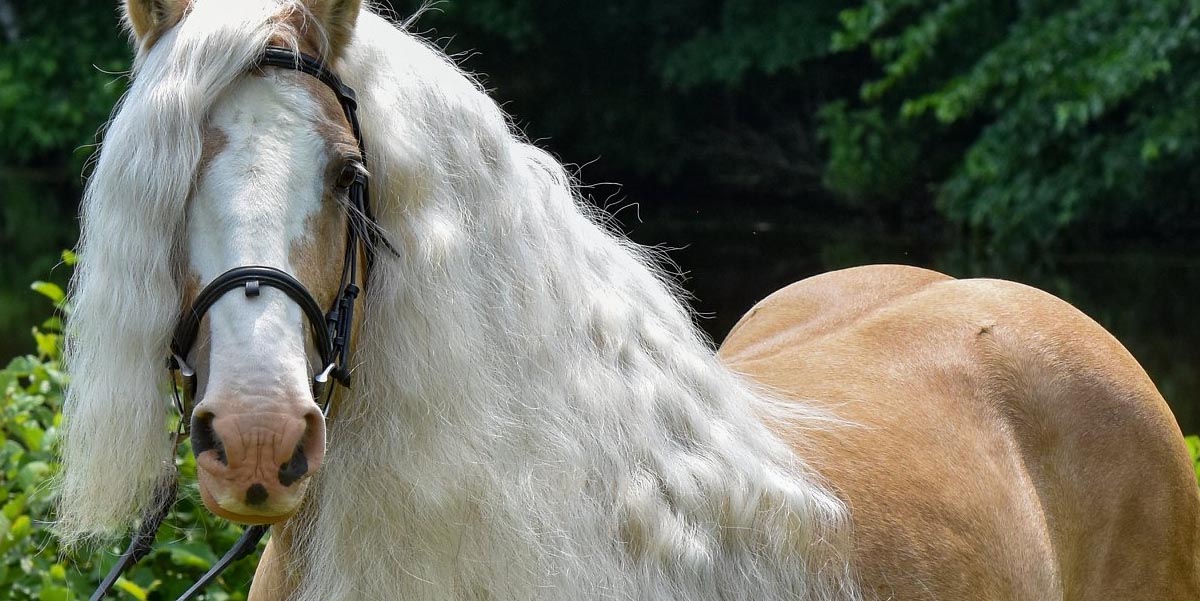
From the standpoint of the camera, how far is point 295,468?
1.47 m

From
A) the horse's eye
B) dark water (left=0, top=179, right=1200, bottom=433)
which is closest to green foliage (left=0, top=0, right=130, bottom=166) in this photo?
dark water (left=0, top=179, right=1200, bottom=433)

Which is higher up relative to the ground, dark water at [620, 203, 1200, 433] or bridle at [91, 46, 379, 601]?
bridle at [91, 46, 379, 601]

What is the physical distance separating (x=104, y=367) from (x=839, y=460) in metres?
1.08

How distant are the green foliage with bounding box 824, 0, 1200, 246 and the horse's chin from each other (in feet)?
27.2

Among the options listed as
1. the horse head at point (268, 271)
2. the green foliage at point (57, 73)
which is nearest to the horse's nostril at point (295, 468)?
the horse head at point (268, 271)

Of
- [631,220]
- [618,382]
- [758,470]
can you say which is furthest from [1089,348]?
[631,220]

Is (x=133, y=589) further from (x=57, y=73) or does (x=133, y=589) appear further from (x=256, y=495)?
(x=57, y=73)

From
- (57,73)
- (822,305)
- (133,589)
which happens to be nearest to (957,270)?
(822,305)

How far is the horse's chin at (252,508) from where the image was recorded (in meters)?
1.47

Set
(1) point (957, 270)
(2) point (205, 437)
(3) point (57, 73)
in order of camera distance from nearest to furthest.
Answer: (2) point (205, 437), (1) point (957, 270), (3) point (57, 73)

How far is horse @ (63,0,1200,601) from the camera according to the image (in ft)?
4.98

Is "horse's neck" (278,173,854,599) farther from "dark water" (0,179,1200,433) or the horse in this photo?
"dark water" (0,179,1200,433)

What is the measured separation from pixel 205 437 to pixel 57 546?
1.93 meters

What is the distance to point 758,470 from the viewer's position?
183cm
